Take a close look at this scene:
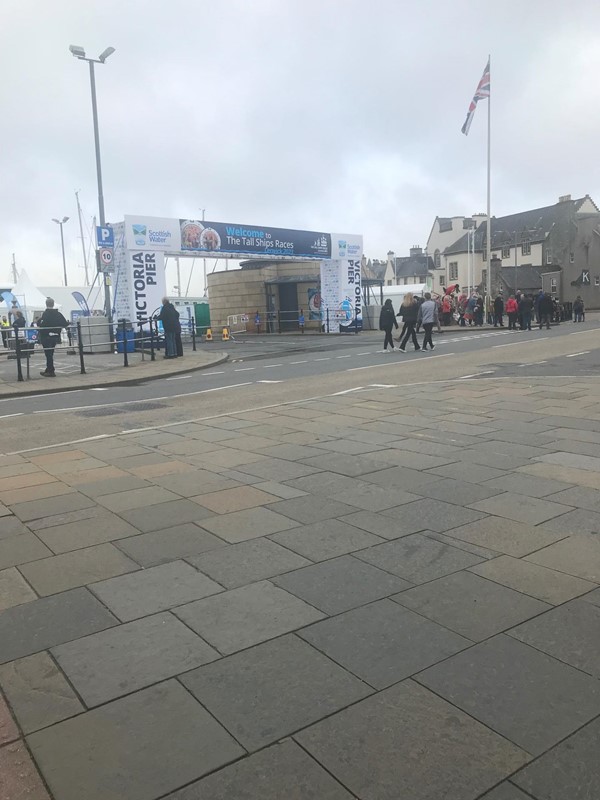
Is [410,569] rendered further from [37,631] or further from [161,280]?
[161,280]

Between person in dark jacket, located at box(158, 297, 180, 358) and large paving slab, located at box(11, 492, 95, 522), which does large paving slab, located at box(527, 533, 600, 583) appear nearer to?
large paving slab, located at box(11, 492, 95, 522)

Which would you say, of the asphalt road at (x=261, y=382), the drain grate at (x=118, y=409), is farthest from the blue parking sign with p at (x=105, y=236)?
the drain grate at (x=118, y=409)

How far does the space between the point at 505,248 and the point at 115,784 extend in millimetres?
82095

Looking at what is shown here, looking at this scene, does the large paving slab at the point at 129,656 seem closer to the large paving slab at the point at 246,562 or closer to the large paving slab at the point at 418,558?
the large paving slab at the point at 246,562

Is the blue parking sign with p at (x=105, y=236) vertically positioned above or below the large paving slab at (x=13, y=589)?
above

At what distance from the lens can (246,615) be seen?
3010 mm

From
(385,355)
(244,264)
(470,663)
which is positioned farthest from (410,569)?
(244,264)

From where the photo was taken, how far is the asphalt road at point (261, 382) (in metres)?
8.79

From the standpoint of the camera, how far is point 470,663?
2.59 m

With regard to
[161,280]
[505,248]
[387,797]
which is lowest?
[387,797]

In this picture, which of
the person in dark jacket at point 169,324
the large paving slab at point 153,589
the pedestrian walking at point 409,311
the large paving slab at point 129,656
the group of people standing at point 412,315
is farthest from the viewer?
the person in dark jacket at point 169,324

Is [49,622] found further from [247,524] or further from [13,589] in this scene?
[247,524]

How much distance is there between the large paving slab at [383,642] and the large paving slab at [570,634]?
1.01 feet

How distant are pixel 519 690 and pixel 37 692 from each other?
5.90 feet
